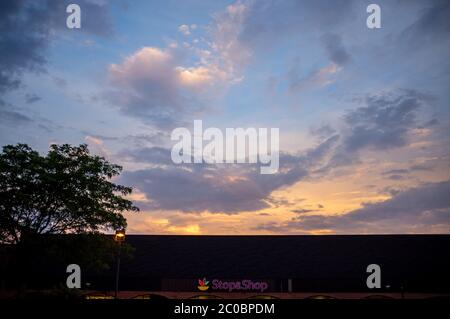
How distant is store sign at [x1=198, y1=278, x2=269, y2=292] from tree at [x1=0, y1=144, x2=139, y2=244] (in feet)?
52.7

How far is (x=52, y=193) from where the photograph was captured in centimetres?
2603

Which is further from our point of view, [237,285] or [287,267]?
[287,267]

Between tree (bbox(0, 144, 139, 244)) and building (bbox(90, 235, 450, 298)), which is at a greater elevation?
tree (bbox(0, 144, 139, 244))

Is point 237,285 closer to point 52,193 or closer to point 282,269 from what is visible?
point 282,269

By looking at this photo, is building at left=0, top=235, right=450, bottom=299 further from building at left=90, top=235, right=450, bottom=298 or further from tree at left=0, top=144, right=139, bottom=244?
tree at left=0, top=144, right=139, bottom=244

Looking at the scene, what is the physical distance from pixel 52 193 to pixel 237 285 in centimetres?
2175

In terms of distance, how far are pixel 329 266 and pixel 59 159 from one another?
28.9 metres

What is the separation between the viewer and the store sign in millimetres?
39656

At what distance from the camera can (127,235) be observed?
43781mm

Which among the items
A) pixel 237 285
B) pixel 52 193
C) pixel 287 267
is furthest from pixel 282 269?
pixel 52 193

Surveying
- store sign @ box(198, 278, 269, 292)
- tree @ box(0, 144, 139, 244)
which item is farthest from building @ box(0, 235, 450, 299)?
tree @ box(0, 144, 139, 244)

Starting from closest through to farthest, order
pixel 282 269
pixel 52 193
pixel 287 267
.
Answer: pixel 52 193 → pixel 282 269 → pixel 287 267
